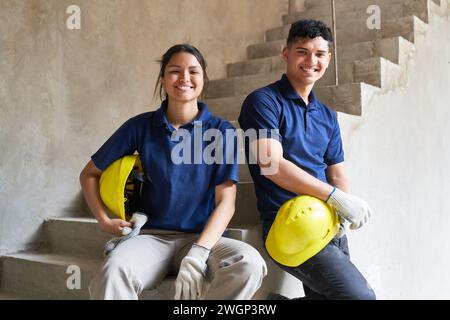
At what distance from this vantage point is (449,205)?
3471 millimetres

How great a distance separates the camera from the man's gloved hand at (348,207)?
64.0 inches

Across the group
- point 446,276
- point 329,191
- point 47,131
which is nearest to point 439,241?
point 446,276

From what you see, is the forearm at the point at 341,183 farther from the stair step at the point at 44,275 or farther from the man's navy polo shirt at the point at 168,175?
the stair step at the point at 44,275

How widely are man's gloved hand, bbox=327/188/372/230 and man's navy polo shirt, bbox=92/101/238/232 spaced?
341 millimetres

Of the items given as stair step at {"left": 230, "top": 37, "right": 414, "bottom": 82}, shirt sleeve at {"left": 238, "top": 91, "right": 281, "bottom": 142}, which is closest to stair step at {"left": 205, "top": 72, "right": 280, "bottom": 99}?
stair step at {"left": 230, "top": 37, "right": 414, "bottom": 82}

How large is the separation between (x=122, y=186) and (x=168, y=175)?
0.16 metres

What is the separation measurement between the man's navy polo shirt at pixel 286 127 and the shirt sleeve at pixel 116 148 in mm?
419

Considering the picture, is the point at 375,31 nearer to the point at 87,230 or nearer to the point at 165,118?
the point at 165,118

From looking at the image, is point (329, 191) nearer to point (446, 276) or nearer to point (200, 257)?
point (200, 257)

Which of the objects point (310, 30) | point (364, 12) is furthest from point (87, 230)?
point (364, 12)

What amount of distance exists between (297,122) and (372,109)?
824 millimetres

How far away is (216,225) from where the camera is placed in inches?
61.5

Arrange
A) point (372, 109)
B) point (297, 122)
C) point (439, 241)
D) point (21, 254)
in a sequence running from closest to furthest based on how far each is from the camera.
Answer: point (297, 122), point (21, 254), point (372, 109), point (439, 241)

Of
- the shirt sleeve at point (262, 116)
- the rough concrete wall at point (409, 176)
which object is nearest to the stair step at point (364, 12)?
the rough concrete wall at point (409, 176)
